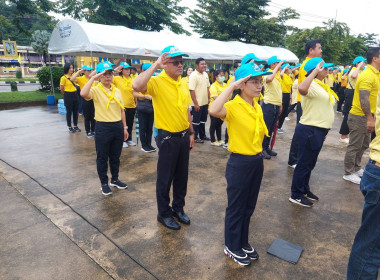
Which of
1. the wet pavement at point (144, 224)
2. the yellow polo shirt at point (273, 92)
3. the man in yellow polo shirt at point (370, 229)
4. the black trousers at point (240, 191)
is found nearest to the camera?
the man in yellow polo shirt at point (370, 229)

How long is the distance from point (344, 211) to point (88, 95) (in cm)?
383

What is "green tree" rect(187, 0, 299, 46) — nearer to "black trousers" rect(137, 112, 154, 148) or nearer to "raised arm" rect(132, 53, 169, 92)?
"black trousers" rect(137, 112, 154, 148)

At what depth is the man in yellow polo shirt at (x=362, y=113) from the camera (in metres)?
3.86

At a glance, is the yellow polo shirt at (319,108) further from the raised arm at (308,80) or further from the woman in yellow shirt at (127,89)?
the woman in yellow shirt at (127,89)

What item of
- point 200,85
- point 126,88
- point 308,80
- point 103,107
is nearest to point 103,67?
point 103,107

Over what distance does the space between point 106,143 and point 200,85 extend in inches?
131

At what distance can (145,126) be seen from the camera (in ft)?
19.7

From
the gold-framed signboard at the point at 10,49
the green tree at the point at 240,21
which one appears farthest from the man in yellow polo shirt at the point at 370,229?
the green tree at the point at 240,21

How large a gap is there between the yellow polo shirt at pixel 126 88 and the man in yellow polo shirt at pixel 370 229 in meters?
5.25

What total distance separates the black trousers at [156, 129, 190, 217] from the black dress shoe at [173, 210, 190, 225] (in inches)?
2.1

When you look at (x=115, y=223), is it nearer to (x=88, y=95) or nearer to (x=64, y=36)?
(x=88, y=95)

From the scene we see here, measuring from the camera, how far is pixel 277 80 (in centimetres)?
528

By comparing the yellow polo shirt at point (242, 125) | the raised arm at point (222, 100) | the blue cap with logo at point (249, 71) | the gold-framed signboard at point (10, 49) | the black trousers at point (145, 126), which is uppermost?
the gold-framed signboard at point (10, 49)

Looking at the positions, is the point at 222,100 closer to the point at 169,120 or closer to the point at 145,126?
the point at 169,120
